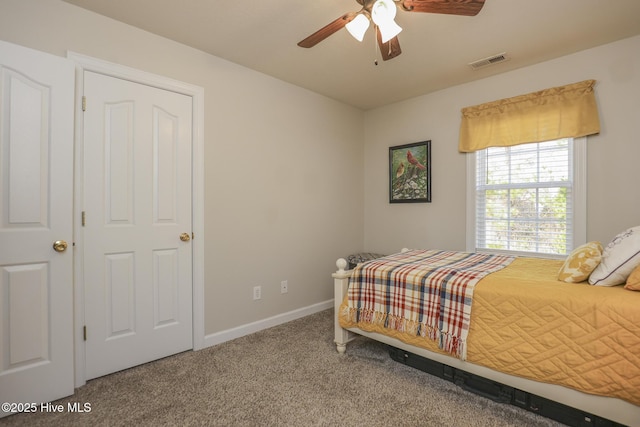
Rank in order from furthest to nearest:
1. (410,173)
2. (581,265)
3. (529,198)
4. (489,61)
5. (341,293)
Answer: (410,173)
(529,198)
(489,61)
(341,293)
(581,265)

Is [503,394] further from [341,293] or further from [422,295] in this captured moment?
[341,293]

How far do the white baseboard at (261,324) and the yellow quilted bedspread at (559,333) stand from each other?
1690 mm

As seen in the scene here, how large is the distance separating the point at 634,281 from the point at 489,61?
83.6 inches

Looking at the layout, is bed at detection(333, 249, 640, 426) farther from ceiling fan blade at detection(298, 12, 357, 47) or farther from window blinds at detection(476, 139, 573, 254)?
ceiling fan blade at detection(298, 12, 357, 47)

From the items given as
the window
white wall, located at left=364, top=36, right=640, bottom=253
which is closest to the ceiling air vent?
white wall, located at left=364, top=36, right=640, bottom=253

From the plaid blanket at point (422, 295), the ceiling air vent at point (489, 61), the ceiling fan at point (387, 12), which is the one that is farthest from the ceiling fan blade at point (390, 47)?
the plaid blanket at point (422, 295)

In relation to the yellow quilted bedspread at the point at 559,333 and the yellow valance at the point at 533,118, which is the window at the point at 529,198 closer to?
the yellow valance at the point at 533,118

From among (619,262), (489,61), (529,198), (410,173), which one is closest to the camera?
(619,262)

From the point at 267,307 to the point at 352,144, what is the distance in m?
2.28

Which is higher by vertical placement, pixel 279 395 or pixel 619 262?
pixel 619 262

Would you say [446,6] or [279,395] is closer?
[446,6]

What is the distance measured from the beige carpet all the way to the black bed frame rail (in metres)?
0.04

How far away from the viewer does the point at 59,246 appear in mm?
1889

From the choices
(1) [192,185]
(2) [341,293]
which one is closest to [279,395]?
(2) [341,293]
